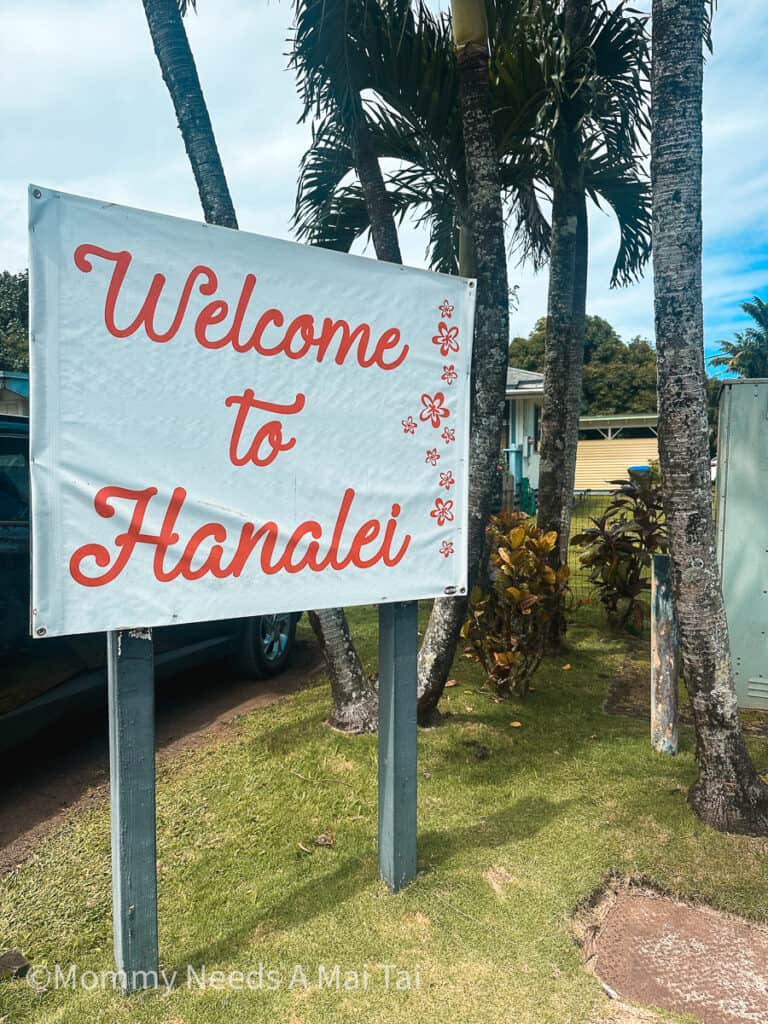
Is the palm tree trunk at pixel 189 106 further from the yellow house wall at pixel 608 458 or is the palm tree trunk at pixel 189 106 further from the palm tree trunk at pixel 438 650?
the yellow house wall at pixel 608 458

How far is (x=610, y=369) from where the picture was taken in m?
30.9

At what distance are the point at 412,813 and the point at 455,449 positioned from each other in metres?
1.37

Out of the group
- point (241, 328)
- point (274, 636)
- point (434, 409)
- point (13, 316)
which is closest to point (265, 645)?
point (274, 636)

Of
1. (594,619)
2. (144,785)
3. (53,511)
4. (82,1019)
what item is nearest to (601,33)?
(594,619)

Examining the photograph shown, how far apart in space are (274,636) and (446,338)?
2.95 metres

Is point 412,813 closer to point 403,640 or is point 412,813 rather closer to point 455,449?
point 403,640

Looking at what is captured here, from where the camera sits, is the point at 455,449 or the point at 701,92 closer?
the point at 455,449

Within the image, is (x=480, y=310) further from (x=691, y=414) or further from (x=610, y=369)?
(x=610, y=369)

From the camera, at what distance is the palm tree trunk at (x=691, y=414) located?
9.48 ft

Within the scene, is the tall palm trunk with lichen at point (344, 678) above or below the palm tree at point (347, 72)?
below

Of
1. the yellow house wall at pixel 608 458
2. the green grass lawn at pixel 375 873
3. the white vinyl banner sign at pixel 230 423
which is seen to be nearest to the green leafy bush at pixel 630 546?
the green grass lawn at pixel 375 873

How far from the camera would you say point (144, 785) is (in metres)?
2.05

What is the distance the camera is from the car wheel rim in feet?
15.7

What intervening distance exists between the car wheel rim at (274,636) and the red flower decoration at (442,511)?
2418mm
